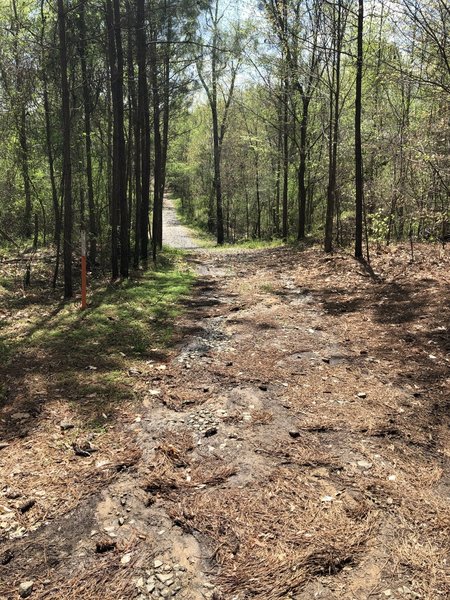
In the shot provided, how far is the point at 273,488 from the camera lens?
329 cm

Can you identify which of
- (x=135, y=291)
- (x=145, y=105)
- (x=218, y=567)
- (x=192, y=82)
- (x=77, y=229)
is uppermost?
(x=192, y=82)

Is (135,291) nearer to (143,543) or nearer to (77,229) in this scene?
(77,229)

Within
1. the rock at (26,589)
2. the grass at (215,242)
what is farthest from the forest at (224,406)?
the grass at (215,242)

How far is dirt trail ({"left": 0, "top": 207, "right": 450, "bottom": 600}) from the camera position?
100 inches

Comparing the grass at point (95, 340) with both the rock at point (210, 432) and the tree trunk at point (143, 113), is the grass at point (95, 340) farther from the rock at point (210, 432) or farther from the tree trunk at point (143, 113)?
the tree trunk at point (143, 113)

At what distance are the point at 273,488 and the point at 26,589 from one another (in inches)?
66.3

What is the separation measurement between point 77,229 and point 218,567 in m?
14.3

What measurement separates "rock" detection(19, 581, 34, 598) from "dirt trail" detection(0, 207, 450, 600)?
0.03 meters

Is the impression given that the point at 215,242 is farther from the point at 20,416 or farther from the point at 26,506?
the point at 26,506

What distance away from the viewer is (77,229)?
1543cm

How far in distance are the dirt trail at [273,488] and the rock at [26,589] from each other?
0.11ft

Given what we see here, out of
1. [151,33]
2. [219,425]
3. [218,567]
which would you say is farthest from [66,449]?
[151,33]

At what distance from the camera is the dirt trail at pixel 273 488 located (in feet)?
8.36

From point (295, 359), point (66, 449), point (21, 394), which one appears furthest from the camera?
point (295, 359)
